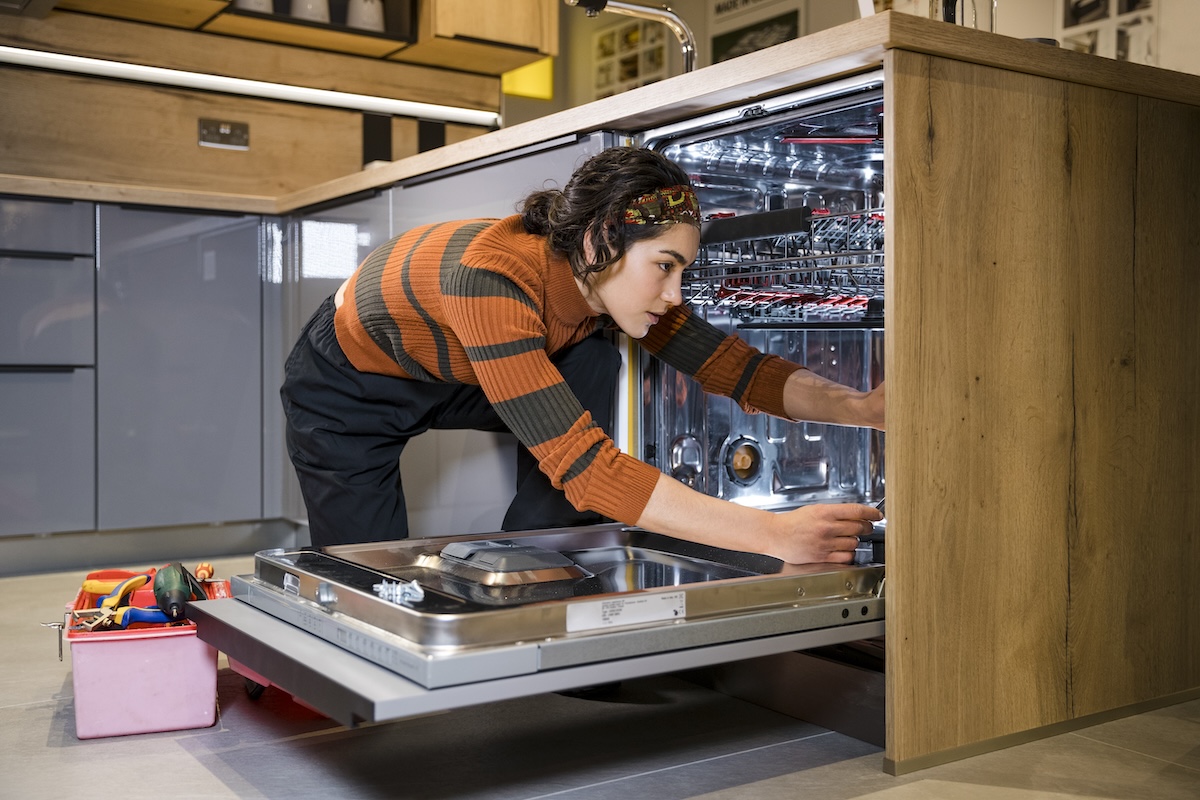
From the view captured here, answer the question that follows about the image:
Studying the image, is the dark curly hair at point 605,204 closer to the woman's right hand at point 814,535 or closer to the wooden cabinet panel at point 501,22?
the woman's right hand at point 814,535

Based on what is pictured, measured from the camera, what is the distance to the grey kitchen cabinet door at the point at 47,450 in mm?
2729

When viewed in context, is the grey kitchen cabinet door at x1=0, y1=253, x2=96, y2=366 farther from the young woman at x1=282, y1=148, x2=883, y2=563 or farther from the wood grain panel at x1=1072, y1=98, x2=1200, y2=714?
the wood grain panel at x1=1072, y1=98, x2=1200, y2=714

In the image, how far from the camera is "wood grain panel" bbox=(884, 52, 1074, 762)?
53.2 inches

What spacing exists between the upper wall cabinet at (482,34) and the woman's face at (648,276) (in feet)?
8.52

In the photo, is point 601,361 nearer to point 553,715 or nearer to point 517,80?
point 553,715

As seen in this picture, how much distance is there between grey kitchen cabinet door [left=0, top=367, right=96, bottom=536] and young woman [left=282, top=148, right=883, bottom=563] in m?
1.08

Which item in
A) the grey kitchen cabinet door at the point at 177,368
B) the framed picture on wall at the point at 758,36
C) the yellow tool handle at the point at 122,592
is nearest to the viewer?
the yellow tool handle at the point at 122,592

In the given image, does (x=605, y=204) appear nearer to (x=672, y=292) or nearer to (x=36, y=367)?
(x=672, y=292)

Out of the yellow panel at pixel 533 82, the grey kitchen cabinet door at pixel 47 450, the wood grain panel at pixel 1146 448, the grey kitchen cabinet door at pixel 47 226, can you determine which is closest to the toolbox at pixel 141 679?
the wood grain panel at pixel 1146 448

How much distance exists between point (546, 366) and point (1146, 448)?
873mm

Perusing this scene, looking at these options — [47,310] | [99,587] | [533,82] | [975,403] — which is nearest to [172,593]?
[99,587]

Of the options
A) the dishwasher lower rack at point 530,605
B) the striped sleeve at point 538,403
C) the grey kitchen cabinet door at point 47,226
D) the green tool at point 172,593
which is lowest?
the green tool at point 172,593

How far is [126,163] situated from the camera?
139 inches

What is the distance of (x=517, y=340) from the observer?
145cm
